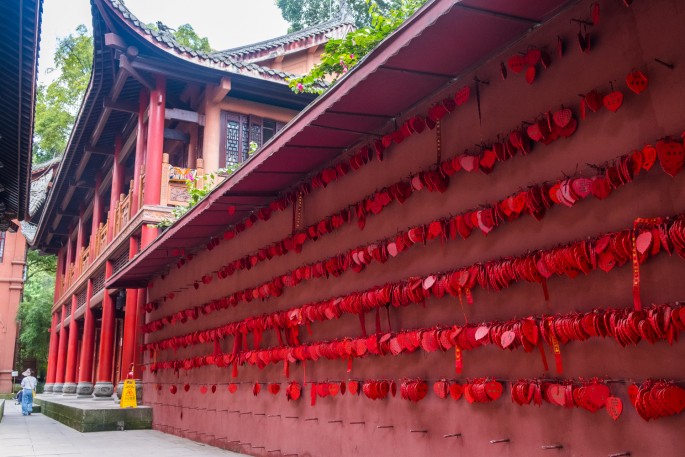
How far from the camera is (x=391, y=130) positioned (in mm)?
5453

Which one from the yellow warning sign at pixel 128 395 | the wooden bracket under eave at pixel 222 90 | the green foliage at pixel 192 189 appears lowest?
the yellow warning sign at pixel 128 395

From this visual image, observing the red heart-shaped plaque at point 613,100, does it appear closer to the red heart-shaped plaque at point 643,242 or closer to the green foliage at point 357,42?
the red heart-shaped plaque at point 643,242

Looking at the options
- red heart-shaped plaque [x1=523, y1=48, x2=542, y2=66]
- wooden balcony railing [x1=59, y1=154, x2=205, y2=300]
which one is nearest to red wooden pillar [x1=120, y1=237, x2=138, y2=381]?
wooden balcony railing [x1=59, y1=154, x2=205, y2=300]

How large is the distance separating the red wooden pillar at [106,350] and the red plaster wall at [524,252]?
10.3 m

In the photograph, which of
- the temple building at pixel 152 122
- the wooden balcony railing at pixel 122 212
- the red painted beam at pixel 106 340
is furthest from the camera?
the red painted beam at pixel 106 340

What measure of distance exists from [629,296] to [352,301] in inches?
104

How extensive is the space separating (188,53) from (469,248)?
9995mm

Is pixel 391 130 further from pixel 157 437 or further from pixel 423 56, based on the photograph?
pixel 157 437

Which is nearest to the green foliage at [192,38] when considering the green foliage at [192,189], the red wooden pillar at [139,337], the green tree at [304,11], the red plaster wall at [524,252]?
the green tree at [304,11]

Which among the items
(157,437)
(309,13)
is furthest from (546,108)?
(309,13)

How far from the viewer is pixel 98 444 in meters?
9.48

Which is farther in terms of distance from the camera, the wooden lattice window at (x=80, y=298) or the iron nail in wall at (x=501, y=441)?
the wooden lattice window at (x=80, y=298)

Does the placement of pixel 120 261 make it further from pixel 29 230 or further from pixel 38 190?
pixel 29 230

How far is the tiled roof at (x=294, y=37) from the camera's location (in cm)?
1667
